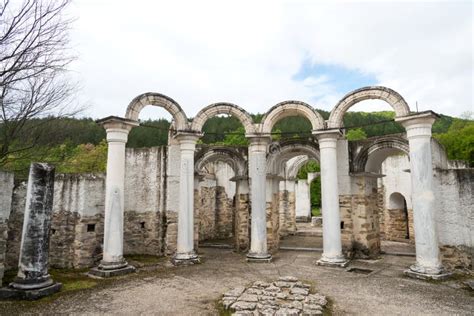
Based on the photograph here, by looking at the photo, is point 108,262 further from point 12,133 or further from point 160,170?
point 12,133

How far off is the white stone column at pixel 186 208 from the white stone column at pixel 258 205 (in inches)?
85.5

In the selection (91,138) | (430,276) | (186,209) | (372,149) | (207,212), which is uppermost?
(91,138)

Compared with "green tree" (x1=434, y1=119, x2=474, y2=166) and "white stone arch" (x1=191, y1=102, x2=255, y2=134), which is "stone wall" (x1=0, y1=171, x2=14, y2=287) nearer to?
"white stone arch" (x1=191, y1=102, x2=255, y2=134)

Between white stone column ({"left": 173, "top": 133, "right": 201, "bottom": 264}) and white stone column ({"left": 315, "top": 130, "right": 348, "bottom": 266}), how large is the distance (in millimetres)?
4619

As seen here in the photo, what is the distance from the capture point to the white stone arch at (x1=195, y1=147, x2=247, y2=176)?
14.6 meters

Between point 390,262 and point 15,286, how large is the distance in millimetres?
11815

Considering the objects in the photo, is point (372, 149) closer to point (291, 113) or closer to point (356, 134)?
point (291, 113)

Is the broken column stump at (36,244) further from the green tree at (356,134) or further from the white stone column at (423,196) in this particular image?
the green tree at (356,134)

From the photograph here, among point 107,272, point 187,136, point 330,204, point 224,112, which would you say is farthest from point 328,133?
point 107,272

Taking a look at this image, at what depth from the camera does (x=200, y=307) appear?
6.73m

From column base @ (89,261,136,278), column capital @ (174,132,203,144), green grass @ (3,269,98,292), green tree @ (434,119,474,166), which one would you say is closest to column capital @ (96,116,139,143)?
column capital @ (174,132,203,144)

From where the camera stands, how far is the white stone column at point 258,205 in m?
11.5

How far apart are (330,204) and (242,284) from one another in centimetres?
437

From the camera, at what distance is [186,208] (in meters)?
11.5
